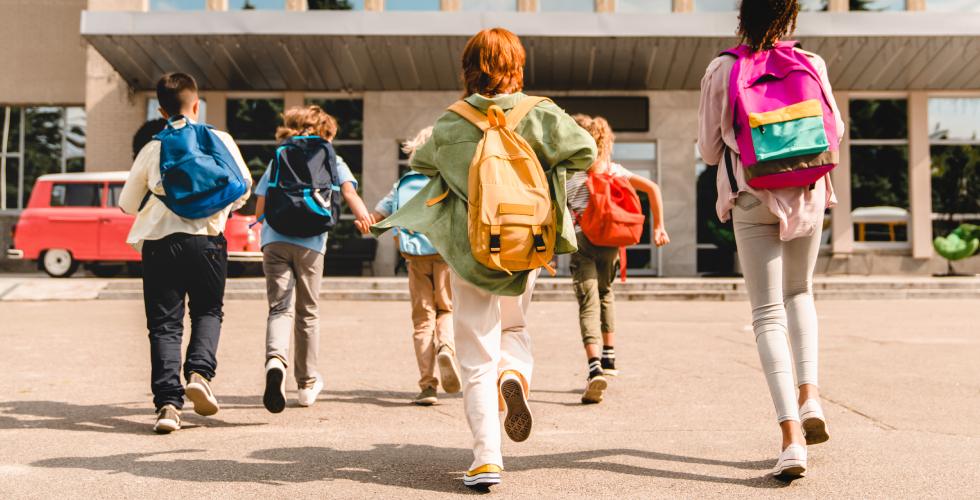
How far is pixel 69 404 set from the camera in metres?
5.62

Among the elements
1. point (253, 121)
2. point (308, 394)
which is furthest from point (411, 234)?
point (253, 121)

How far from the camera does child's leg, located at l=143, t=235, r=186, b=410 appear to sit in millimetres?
4906

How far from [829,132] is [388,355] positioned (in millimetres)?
5130

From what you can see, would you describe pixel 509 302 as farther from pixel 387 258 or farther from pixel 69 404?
pixel 387 258

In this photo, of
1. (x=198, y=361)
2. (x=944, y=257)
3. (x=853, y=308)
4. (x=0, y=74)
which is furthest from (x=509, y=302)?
(x=0, y=74)

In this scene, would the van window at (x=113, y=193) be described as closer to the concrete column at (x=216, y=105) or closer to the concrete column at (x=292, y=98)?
the concrete column at (x=216, y=105)

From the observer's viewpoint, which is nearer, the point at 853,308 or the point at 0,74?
the point at 853,308

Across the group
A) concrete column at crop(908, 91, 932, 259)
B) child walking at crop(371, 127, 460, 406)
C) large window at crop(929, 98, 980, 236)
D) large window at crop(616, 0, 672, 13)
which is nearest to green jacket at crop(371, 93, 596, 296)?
child walking at crop(371, 127, 460, 406)

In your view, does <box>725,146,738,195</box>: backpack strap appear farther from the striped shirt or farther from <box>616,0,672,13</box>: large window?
<box>616,0,672,13</box>: large window

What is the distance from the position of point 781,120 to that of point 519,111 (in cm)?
100

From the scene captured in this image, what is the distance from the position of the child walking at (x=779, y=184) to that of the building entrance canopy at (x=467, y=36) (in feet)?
49.7

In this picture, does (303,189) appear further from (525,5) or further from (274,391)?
(525,5)

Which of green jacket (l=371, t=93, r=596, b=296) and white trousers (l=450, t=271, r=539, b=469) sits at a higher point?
green jacket (l=371, t=93, r=596, b=296)

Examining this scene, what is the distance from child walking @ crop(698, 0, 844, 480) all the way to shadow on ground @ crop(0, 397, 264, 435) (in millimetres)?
2739
